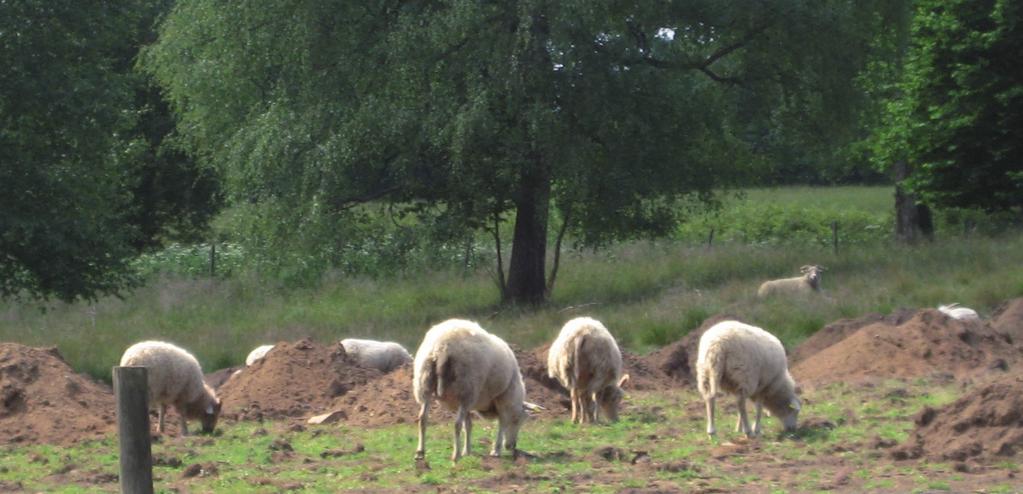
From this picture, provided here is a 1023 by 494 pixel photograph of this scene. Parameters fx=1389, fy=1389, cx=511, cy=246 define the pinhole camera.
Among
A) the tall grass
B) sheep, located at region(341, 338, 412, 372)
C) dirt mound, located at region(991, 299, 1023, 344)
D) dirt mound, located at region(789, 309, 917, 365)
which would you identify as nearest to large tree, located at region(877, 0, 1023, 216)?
the tall grass

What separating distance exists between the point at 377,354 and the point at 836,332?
22.5 ft

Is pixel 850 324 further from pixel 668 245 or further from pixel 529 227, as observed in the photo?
pixel 668 245

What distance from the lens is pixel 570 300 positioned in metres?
29.0

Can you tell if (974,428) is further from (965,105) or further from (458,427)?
(965,105)

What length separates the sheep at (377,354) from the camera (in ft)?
66.4

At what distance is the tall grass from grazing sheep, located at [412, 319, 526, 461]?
438 inches

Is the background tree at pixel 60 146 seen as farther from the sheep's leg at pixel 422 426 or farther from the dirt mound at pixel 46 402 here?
the sheep's leg at pixel 422 426

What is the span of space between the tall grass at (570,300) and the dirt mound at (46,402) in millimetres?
6872

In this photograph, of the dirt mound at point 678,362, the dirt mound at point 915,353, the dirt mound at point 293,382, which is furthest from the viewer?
the dirt mound at point 678,362

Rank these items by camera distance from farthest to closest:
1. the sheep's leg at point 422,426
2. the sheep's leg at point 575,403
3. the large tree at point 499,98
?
the large tree at point 499,98 → the sheep's leg at point 575,403 → the sheep's leg at point 422,426

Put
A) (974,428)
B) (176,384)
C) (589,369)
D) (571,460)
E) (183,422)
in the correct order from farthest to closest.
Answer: (183,422) < (176,384) < (589,369) < (571,460) < (974,428)

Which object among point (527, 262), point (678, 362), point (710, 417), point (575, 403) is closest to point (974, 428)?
point (710, 417)

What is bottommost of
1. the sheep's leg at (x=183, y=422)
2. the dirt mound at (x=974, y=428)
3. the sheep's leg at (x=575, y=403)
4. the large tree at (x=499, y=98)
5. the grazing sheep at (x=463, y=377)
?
the sheep's leg at (x=183, y=422)

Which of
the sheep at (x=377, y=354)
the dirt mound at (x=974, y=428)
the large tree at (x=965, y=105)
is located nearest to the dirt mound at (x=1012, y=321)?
the dirt mound at (x=974, y=428)
